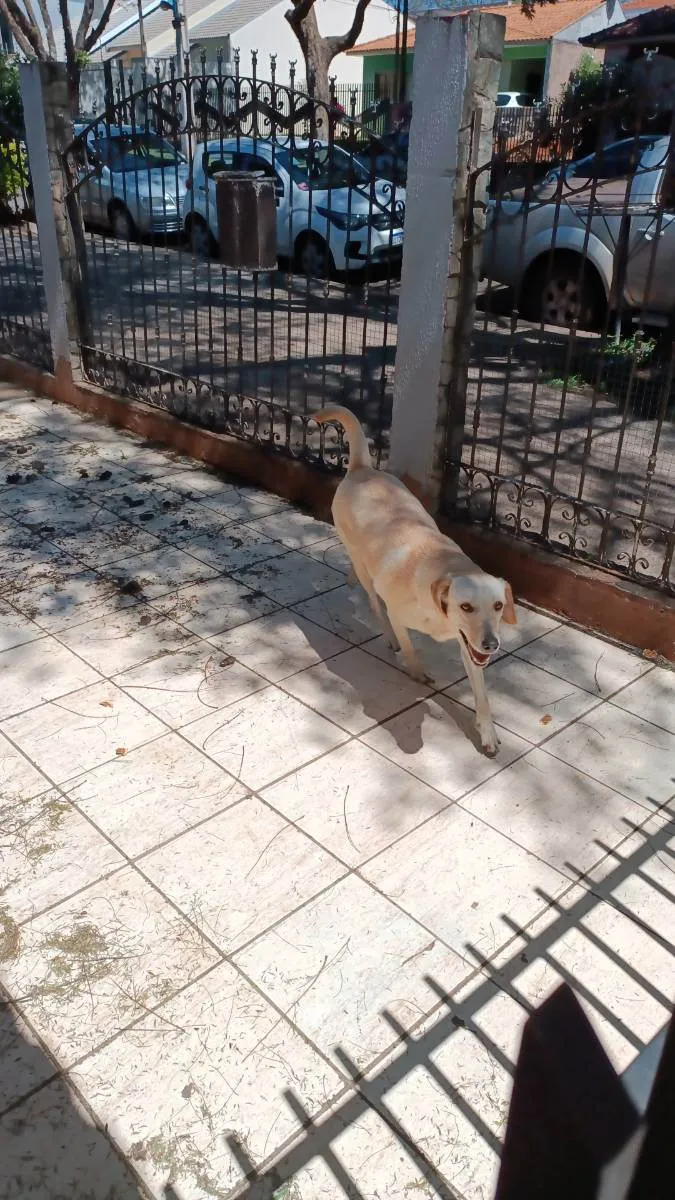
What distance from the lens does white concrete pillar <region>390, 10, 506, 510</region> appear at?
4.36m

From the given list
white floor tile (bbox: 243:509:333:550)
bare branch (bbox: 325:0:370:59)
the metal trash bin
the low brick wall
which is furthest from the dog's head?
bare branch (bbox: 325:0:370:59)

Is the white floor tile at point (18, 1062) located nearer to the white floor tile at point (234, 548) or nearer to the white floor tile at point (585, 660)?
the white floor tile at point (585, 660)

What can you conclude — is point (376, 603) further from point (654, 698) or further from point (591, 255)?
point (591, 255)

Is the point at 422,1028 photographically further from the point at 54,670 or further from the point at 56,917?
the point at 54,670

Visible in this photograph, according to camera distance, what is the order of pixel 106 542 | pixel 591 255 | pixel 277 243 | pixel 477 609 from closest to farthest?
pixel 477 609
pixel 106 542
pixel 277 243
pixel 591 255

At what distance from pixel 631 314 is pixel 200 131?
5318 millimetres

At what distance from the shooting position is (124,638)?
4559 millimetres

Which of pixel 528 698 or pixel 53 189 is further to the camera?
pixel 53 189

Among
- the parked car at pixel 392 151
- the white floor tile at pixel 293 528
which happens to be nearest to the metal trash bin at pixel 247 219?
the parked car at pixel 392 151

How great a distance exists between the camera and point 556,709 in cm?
406

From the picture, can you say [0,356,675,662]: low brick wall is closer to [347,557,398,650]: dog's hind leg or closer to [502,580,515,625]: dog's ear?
[347,557,398,650]: dog's hind leg

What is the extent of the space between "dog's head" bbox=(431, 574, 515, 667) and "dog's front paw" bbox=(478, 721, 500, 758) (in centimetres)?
41

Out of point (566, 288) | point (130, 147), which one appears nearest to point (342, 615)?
point (130, 147)

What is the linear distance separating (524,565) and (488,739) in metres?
1.50
